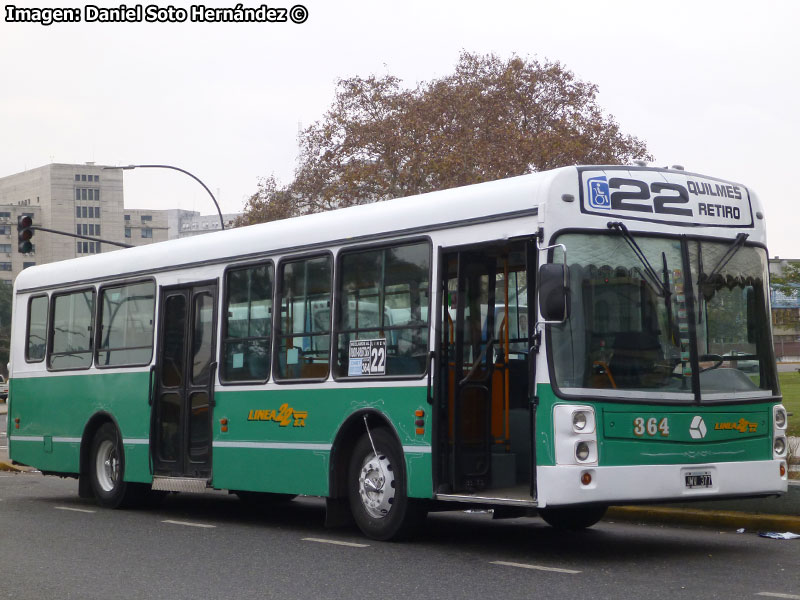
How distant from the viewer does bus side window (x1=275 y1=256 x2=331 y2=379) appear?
1206cm

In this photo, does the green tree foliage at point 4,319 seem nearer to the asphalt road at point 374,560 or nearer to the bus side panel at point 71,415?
the bus side panel at point 71,415

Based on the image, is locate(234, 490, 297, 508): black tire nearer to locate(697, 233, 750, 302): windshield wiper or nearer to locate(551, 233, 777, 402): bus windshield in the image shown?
locate(551, 233, 777, 402): bus windshield

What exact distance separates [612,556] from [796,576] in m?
1.63

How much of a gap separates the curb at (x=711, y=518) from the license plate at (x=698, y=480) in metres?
2.20

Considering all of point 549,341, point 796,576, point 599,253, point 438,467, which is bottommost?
point 796,576

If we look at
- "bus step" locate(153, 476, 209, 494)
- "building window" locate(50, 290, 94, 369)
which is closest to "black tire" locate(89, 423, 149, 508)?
"bus step" locate(153, 476, 209, 494)

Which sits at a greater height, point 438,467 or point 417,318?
point 417,318

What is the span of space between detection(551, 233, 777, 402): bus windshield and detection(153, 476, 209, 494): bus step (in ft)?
17.6

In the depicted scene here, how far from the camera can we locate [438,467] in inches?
416

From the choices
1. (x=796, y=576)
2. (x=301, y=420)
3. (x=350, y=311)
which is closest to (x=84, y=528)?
(x=301, y=420)

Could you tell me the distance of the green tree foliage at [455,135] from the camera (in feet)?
119

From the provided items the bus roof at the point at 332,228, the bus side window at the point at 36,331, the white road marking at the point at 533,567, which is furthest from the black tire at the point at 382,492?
the bus side window at the point at 36,331

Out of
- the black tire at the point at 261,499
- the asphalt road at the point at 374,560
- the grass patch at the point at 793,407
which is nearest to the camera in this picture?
the asphalt road at the point at 374,560

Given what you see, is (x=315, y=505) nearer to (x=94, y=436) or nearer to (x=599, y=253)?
(x=94, y=436)
